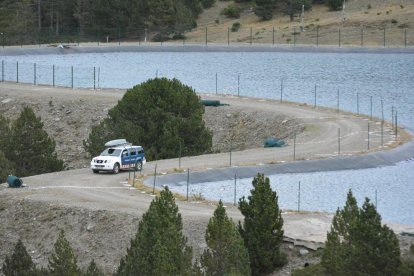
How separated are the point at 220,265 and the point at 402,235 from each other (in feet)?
27.9

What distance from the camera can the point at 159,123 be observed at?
86.4 metres

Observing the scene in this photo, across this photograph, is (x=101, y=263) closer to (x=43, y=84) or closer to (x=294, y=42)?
(x=43, y=84)

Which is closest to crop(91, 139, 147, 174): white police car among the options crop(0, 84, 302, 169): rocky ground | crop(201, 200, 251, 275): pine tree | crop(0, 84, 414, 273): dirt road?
crop(0, 84, 414, 273): dirt road

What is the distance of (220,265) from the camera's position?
48219 millimetres

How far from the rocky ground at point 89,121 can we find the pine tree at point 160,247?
1645 inches

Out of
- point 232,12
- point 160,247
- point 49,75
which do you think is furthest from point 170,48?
point 160,247

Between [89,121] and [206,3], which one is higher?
[206,3]

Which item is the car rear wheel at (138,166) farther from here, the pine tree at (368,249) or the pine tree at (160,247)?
the pine tree at (368,249)

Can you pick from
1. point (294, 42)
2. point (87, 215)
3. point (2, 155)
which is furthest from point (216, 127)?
point (294, 42)

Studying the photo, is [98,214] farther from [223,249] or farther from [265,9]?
[265,9]

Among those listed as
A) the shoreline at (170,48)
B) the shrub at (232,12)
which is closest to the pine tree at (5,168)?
the shoreline at (170,48)

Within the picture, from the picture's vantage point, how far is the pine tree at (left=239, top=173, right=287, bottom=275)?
52.1 meters

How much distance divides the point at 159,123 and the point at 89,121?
67.9ft

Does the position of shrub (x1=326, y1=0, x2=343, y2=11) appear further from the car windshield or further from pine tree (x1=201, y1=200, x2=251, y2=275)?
pine tree (x1=201, y1=200, x2=251, y2=275)
